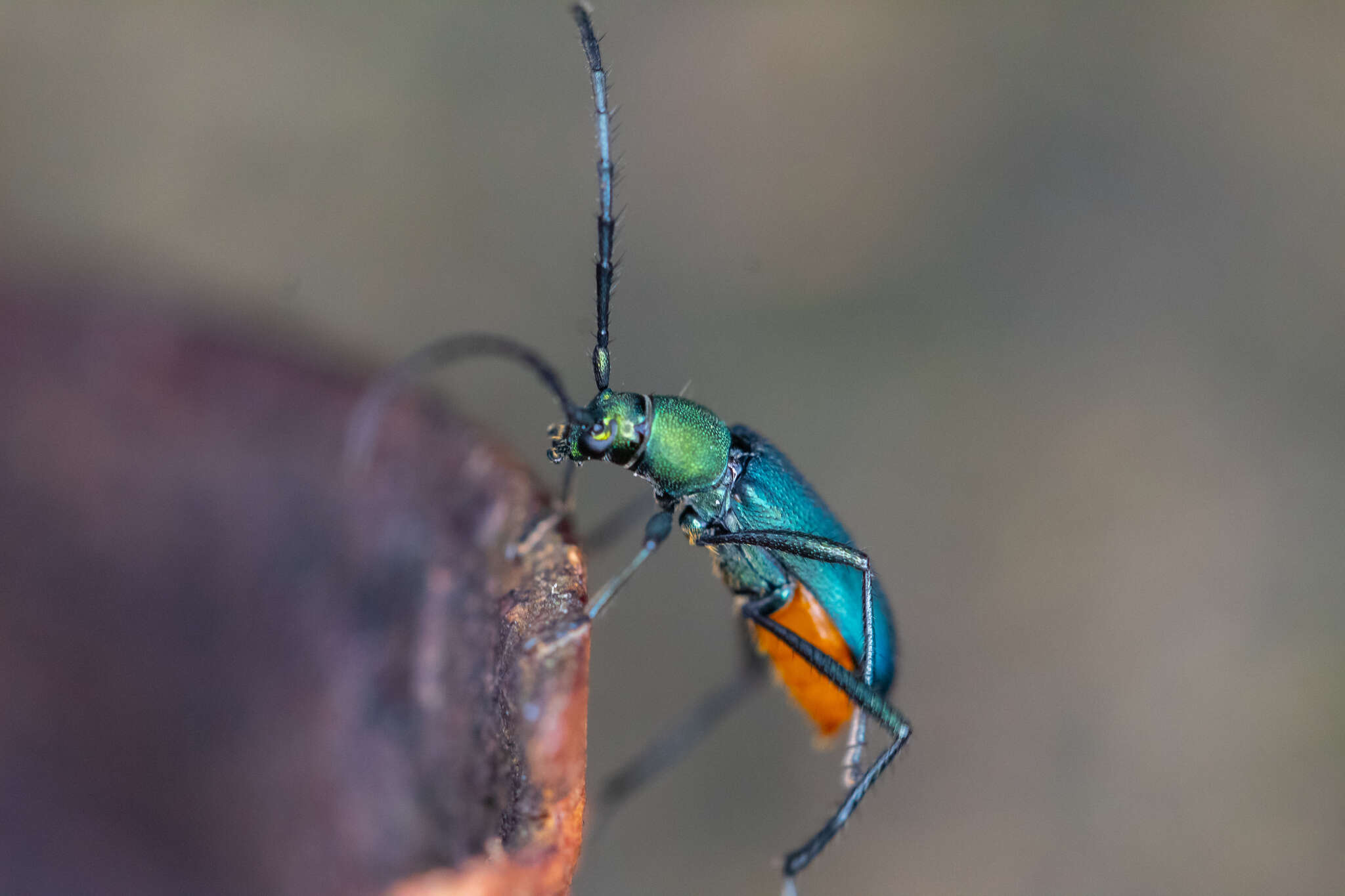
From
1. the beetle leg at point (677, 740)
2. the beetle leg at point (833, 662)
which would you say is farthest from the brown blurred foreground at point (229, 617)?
the beetle leg at point (677, 740)

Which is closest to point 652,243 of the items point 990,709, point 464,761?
point 990,709

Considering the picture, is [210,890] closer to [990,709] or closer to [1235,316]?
[990,709]

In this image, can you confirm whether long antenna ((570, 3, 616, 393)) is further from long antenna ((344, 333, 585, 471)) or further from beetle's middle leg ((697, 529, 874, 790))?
beetle's middle leg ((697, 529, 874, 790))

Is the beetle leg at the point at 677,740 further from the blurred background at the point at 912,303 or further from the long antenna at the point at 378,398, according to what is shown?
the long antenna at the point at 378,398

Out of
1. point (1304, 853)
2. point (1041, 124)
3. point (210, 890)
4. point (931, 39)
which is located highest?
point (931, 39)

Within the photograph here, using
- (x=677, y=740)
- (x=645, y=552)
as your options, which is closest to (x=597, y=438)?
(x=645, y=552)
